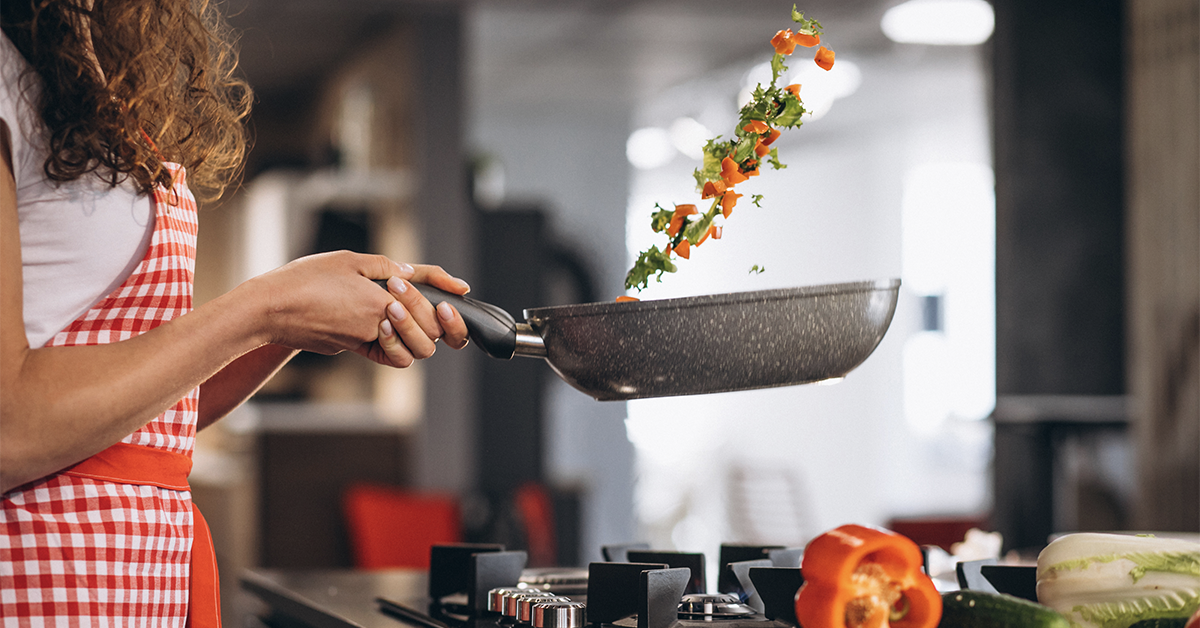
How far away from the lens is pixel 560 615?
2.77 ft

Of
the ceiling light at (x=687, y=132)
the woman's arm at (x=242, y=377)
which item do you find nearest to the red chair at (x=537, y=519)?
the ceiling light at (x=687, y=132)

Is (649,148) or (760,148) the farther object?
(649,148)

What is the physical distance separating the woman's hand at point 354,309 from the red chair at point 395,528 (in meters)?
2.55

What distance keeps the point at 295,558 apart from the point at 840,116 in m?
4.25

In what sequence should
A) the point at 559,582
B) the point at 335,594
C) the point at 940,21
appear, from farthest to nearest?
the point at 940,21 → the point at 335,594 → the point at 559,582

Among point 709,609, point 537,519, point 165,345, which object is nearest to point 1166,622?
point 709,609

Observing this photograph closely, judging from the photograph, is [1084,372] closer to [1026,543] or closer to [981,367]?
[1026,543]

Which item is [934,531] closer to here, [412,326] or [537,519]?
[412,326]

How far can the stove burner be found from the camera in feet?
2.84

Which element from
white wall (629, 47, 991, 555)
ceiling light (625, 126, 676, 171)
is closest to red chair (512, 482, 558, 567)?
white wall (629, 47, 991, 555)

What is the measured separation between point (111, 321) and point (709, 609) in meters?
0.47

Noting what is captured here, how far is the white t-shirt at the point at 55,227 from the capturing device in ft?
2.43

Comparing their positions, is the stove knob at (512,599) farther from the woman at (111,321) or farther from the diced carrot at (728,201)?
the diced carrot at (728,201)

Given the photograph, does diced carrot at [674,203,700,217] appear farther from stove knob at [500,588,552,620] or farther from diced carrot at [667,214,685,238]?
stove knob at [500,588,552,620]
